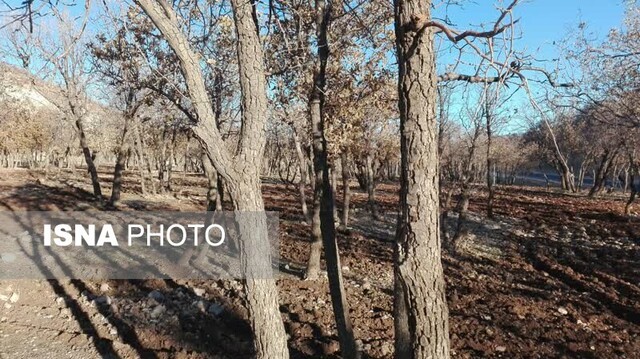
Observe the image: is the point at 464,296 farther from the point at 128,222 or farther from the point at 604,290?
the point at 128,222

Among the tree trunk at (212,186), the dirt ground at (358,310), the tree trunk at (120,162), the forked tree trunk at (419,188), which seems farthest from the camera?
the tree trunk at (120,162)

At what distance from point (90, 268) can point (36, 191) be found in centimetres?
1241

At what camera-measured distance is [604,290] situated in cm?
876

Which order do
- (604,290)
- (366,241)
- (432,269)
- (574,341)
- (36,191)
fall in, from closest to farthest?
1. (432,269)
2. (574,341)
3. (604,290)
4. (366,241)
5. (36,191)

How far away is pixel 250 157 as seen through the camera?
3.83 meters

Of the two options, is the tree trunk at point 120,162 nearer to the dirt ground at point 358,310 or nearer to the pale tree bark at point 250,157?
the dirt ground at point 358,310

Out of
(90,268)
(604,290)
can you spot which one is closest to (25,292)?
(90,268)

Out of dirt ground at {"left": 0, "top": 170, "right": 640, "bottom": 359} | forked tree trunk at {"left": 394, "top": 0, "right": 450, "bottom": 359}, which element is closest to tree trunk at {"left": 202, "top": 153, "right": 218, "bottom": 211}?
dirt ground at {"left": 0, "top": 170, "right": 640, "bottom": 359}

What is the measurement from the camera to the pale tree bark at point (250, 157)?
369 cm

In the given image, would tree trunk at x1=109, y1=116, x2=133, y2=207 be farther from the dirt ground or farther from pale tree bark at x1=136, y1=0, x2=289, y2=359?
pale tree bark at x1=136, y1=0, x2=289, y2=359

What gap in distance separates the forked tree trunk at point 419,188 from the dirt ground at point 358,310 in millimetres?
3151


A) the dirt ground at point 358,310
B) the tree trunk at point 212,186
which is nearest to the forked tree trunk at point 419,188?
the dirt ground at point 358,310

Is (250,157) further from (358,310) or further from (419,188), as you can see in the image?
(358,310)

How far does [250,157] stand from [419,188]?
1585 millimetres
